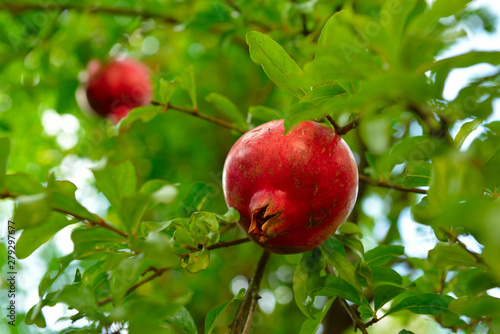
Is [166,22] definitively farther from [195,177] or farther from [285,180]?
[285,180]

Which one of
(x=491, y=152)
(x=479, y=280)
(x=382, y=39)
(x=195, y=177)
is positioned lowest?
(x=195, y=177)

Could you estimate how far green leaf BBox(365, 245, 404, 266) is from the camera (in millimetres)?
925

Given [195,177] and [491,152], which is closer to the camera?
[491,152]

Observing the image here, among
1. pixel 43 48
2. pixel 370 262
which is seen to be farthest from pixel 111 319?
pixel 43 48

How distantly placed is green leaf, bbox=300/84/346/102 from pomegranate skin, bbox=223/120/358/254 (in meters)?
0.08

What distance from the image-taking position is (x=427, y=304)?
84cm

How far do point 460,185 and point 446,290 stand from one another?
0.73 metres

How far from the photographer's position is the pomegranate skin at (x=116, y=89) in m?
1.80

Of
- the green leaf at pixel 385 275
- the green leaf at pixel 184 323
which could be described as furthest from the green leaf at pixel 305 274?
the green leaf at pixel 184 323

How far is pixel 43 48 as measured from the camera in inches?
68.2

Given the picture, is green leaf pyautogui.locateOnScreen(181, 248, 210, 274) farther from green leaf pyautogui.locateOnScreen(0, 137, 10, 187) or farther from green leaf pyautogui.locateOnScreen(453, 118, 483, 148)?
green leaf pyautogui.locateOnScreen(453, 118, 483, 148)

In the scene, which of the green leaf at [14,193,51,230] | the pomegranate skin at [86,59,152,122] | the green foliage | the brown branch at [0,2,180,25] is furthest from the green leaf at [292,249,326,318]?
the brown branch at [0,2,180,25]

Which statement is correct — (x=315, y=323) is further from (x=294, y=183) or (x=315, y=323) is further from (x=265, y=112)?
(x=265, y=112)

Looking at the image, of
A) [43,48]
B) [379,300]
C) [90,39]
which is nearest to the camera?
[379,300]
